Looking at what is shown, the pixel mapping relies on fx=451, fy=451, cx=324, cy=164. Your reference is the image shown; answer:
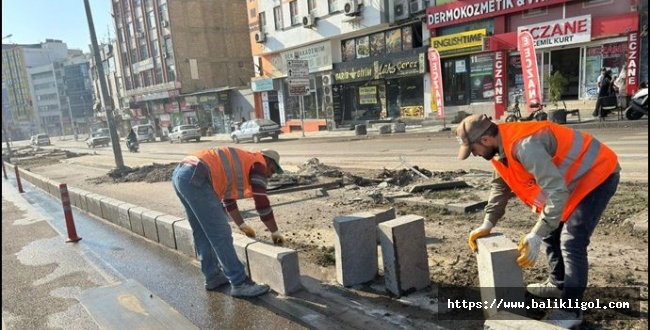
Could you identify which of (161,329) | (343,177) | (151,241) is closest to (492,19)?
(343,177)

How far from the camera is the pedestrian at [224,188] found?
4.07m

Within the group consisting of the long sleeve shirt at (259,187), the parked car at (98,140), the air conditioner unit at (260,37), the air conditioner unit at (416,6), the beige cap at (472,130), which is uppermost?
the air conditioner unit at (260,37)

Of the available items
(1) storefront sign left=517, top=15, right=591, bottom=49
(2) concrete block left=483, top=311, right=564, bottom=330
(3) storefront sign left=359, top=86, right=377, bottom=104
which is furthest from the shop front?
(2) concrete block left=483, top=311, right=564, bottom=330

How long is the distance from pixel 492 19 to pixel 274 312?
19.6m

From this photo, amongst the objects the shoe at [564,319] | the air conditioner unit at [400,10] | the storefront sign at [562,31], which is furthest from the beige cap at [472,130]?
the air conditioner unit at [400,10]

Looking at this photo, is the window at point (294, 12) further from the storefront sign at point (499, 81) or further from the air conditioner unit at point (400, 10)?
the storefront sign at point (499, 81)

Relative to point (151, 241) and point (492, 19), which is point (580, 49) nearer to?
point (492, 19)

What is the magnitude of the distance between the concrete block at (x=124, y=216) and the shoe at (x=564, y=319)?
6369 mm

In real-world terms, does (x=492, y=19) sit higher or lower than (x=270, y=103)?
higher

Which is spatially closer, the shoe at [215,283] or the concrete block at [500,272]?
the concrete block at [500,272]

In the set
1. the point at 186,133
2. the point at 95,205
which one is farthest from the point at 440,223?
the point at 186,133

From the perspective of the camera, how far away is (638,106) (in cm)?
1345

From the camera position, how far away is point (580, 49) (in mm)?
17766

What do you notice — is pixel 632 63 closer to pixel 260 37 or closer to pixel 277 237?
pixel 277 237
